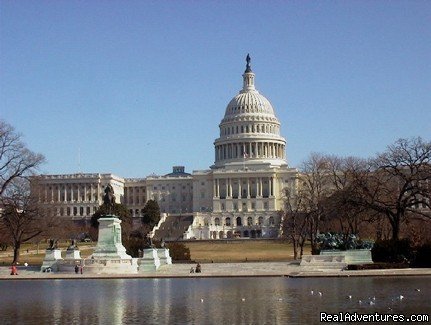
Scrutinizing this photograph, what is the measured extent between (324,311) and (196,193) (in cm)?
15328

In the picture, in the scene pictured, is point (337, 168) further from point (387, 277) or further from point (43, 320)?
point (43, 320)

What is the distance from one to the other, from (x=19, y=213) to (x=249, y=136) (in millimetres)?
110151

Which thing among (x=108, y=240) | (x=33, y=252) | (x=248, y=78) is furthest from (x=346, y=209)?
(x=248, y=78)

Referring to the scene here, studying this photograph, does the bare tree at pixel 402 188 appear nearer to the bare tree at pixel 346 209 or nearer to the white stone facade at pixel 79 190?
the bare tree at pixel 346 209

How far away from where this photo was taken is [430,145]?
199 feet

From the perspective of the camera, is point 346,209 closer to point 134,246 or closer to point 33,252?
point 134,246

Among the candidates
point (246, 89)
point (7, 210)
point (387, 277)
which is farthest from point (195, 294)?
point (246, 89)

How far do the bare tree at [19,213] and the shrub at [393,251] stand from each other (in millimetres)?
28516

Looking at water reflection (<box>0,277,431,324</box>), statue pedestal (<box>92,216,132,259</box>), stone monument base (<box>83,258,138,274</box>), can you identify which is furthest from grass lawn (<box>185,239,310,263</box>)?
water reflection (<box>0,277,431,324</box>)

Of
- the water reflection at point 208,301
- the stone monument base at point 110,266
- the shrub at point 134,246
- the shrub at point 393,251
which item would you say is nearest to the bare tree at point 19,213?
the shrub at point 134,246

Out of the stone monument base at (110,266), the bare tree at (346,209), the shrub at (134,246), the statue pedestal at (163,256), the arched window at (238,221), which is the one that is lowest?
the stone monument base at (110,266)

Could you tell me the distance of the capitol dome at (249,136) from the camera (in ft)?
592

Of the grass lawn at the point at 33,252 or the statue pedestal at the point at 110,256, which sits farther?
the grass lawn at the point at 33,252

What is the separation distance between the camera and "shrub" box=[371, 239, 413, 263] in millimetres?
52219
